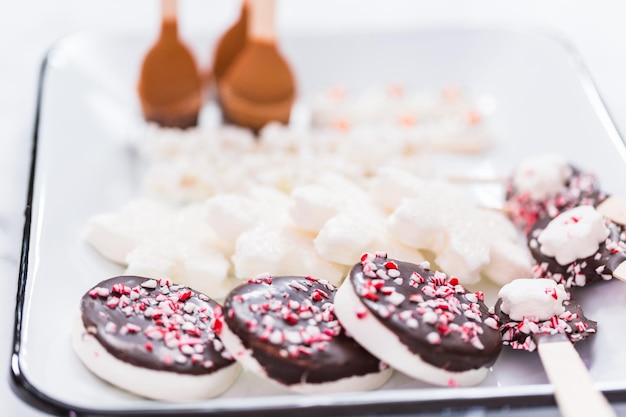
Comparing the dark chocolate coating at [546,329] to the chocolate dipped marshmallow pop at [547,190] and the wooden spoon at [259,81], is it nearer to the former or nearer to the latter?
the chocolate dipped marshmallow pop at [547,190]

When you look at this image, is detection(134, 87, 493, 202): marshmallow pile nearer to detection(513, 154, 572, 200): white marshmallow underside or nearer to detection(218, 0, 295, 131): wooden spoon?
detection(218, 0, 295, 131): wooden spoon

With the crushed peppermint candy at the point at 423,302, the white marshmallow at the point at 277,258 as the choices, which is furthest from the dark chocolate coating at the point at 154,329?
the crushed peppermint candy at the point at 423,302

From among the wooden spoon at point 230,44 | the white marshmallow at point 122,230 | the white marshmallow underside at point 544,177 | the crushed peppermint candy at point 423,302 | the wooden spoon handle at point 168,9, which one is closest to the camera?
the crushed peppermint candy at point 423,302

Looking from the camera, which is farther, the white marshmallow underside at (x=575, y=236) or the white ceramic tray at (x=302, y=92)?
the white marshmallow underside at (x=575, y=236)

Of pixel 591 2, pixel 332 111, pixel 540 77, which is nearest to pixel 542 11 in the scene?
pixel 591 2

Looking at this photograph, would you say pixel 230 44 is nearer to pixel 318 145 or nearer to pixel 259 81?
pixel 259 81

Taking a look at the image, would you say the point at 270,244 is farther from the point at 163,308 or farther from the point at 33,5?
the point at 33,5
